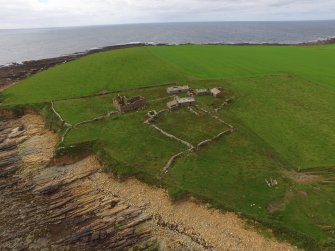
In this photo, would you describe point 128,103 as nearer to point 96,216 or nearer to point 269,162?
point 96,216

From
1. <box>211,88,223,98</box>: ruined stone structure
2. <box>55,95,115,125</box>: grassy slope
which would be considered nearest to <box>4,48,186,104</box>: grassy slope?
<box>55,95,115,125</box>: grassy slope

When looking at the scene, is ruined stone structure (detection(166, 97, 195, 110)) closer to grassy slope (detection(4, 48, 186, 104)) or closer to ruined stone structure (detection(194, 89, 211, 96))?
ruined stone structure (detection(194, 89, 211, 96))

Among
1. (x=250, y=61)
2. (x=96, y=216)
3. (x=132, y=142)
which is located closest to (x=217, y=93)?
(x=132, y=142)

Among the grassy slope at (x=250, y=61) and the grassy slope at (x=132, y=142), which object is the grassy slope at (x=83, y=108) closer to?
the grassy slope at (x=132, y=142)

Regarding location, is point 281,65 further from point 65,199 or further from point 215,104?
point 65,199

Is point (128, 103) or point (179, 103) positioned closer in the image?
point (179, 103)
